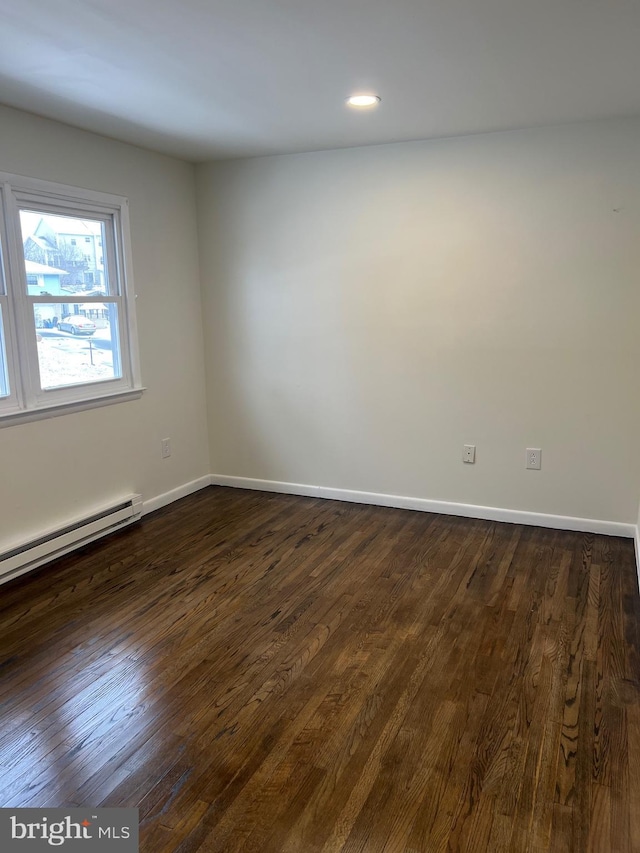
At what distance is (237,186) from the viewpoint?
168 inches

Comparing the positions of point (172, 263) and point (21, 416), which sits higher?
point (172, 263)

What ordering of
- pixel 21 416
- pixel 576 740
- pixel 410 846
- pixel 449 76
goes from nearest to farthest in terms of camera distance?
pixel 410 846 < pixel 576 740 < pixel 449 76 < pixel 21 416

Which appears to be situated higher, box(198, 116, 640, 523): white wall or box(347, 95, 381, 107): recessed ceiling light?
box(347, 95, 381, 107): recessed ceiling light

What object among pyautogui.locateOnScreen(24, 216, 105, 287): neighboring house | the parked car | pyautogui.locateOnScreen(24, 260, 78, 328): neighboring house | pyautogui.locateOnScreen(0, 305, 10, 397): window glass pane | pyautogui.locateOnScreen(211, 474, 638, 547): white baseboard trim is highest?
pyautogui.locateOnScreen(24, 216, 105, 287): neighboring house

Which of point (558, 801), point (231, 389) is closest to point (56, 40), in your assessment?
point (231, 389)

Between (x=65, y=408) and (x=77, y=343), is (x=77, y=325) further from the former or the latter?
(x=65, y=408)

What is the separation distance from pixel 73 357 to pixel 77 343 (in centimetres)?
9

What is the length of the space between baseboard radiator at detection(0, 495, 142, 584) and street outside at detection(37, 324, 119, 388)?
81 cm

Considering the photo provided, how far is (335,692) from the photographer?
2246mm

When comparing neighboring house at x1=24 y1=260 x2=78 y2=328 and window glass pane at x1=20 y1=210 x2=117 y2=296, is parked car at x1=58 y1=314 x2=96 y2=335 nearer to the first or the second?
neighboring house at x1=24 y1=260 x2=78 y2=328

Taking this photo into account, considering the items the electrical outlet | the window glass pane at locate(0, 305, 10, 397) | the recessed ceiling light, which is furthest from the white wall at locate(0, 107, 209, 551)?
the electrical outlet

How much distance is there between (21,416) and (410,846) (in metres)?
2.66

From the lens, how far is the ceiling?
6.51ft

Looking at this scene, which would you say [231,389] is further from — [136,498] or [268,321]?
[136,498]
